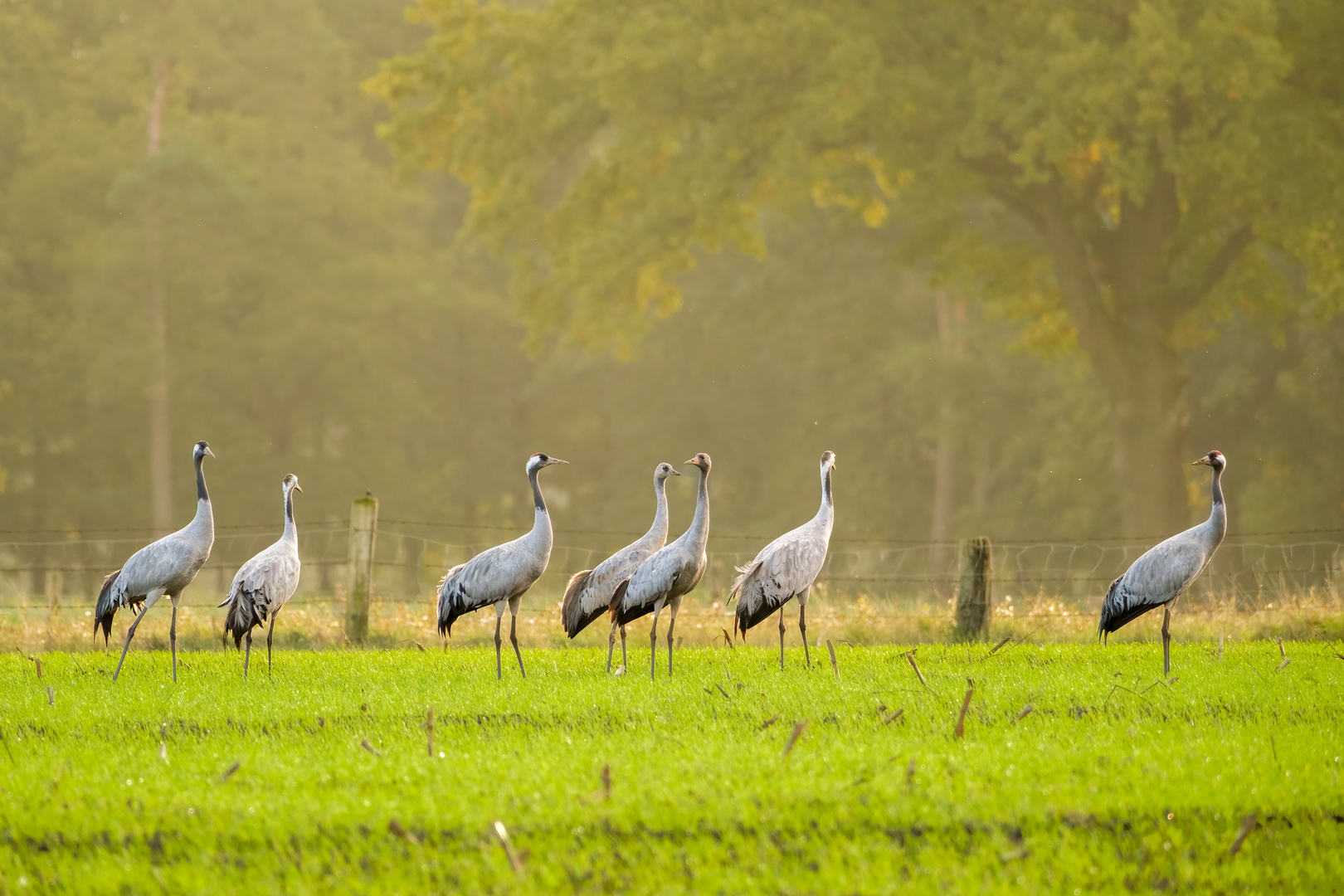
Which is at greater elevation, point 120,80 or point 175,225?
point 120,80

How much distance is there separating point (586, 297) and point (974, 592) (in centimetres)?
1469

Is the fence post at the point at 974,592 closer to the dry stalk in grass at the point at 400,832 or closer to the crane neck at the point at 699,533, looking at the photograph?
the crane neck at the point at 699,533

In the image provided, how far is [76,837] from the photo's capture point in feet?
21.7

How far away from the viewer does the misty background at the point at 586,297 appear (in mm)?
26172

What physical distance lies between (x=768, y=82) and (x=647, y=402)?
21317mm

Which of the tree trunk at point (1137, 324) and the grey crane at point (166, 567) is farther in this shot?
the tree trunk at point (1137, 324)

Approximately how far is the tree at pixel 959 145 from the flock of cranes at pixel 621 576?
39.6 feet

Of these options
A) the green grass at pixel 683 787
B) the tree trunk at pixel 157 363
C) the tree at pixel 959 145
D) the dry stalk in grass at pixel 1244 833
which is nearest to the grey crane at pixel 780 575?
the green grass at pixel 683 787

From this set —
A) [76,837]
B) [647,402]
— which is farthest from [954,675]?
[647,402]

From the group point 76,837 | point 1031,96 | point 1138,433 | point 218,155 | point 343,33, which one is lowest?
point 76,837

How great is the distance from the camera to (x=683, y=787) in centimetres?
722

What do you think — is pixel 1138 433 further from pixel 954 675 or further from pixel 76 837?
pixel 76 837

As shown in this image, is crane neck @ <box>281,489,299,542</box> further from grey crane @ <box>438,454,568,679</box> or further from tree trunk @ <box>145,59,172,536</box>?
tree trunk @ <box>145,59,172,536</box>

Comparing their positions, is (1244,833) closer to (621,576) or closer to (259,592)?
(621,576)
